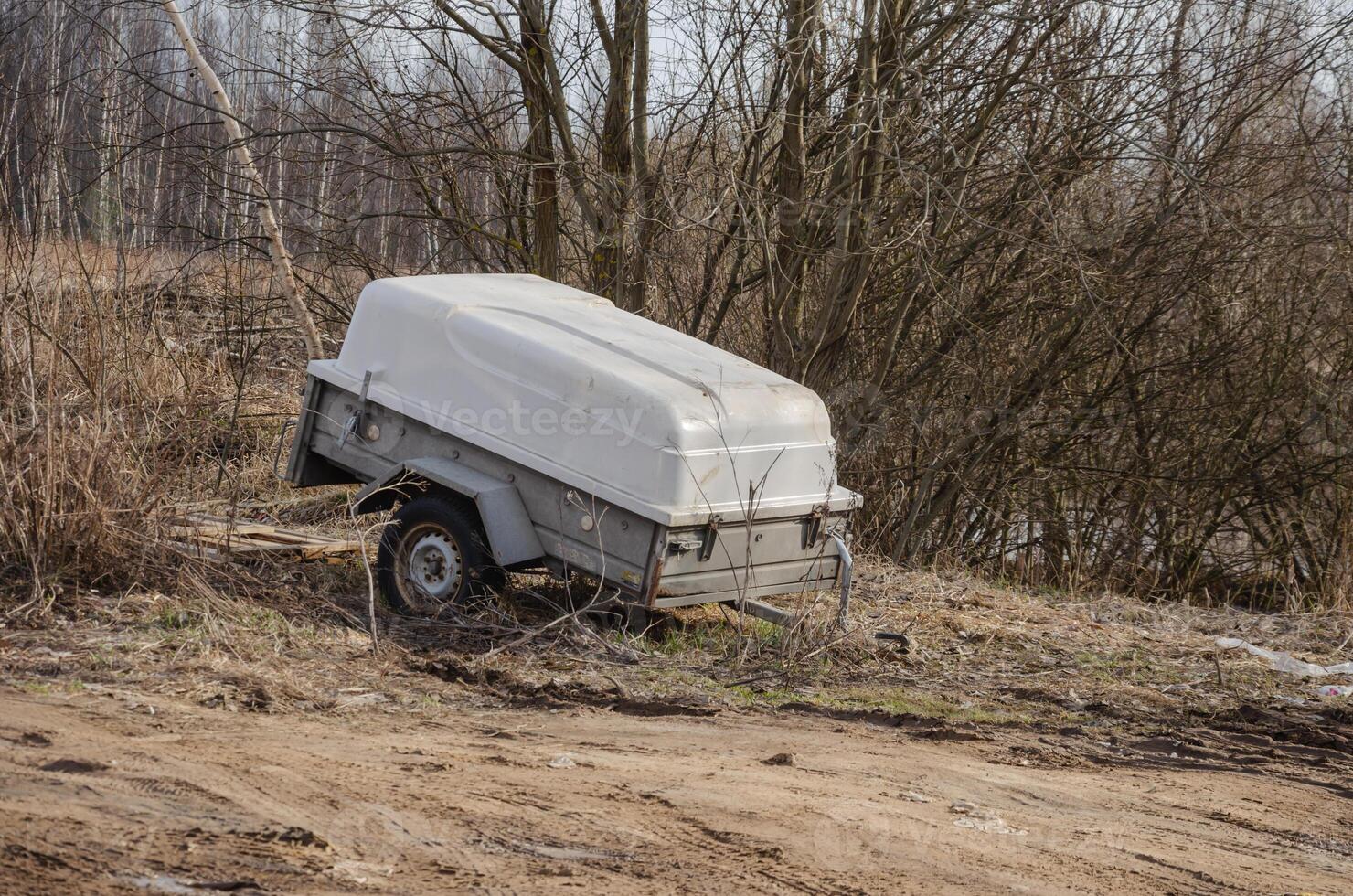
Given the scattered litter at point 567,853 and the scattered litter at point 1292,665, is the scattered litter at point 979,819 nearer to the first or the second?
the scattered litter at point 567,853

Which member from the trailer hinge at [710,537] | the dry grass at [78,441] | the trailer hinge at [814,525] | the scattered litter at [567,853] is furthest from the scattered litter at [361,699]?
the trailer hinge at [814,525]

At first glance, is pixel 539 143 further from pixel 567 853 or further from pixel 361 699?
pixel 567 853

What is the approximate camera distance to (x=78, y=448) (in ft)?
20.5

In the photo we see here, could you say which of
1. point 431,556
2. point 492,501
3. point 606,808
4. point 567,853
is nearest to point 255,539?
point 431,556

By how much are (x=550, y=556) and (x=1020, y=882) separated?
3.39 m

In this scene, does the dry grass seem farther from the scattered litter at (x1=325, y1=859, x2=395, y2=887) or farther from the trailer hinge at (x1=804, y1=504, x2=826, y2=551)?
the trailer hinge at (x1=804, y1=504, x2=826, y2=551)

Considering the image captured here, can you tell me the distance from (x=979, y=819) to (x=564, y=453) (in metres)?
2.97

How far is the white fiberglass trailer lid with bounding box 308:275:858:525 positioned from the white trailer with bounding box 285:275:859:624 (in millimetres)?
11

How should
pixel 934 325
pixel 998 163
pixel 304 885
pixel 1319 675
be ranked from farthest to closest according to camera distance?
pixel 934 325
pixel 998 163
pixel 1319 675
pixel 304 885

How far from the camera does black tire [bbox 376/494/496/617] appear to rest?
Result: 6758 mm

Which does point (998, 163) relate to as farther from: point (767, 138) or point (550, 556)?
point (550, 556)

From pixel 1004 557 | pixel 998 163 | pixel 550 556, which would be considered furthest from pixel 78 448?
pixel 1004 557

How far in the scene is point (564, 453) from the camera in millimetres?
6602

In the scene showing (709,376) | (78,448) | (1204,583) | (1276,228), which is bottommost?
(1204,583)
